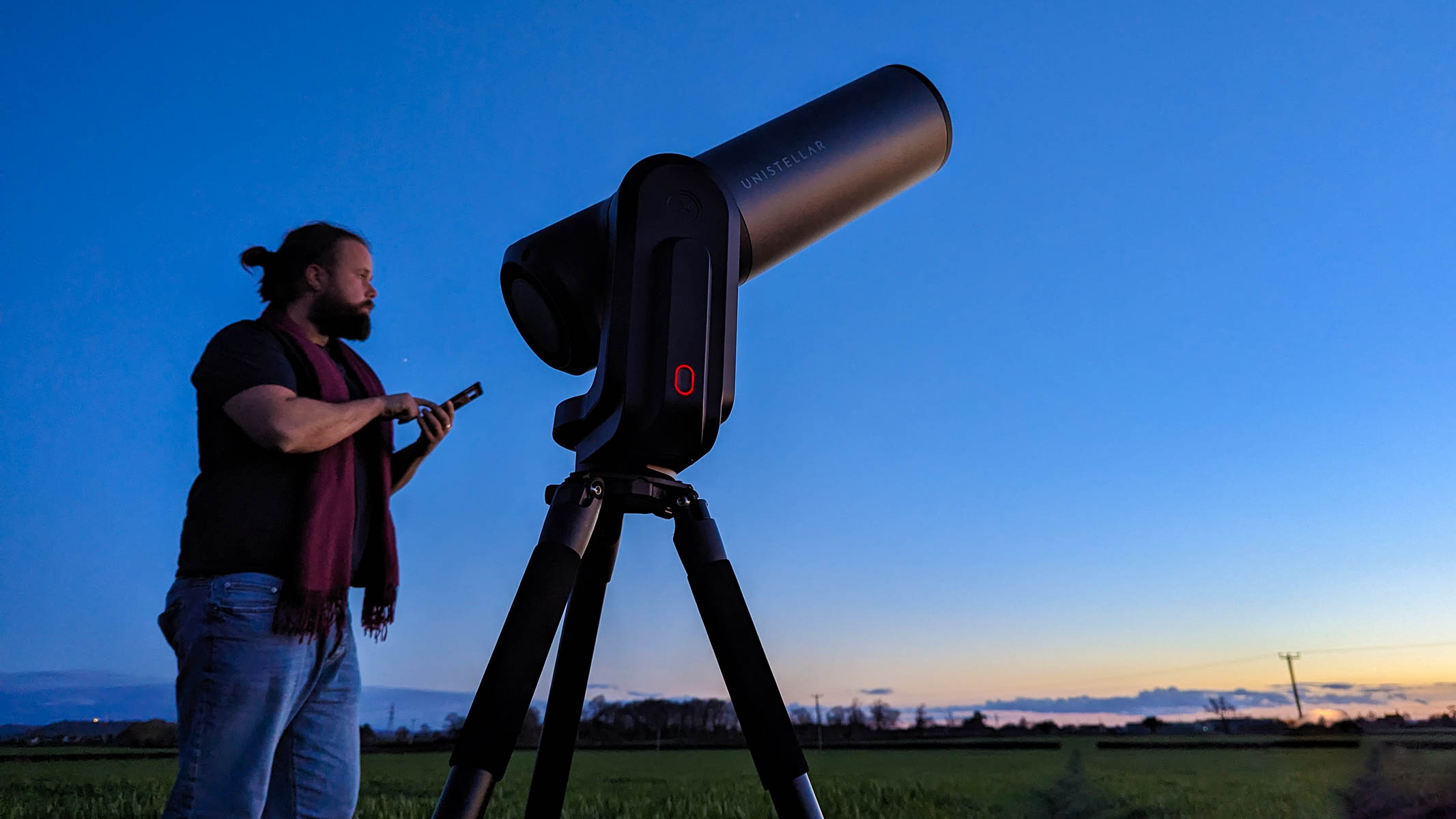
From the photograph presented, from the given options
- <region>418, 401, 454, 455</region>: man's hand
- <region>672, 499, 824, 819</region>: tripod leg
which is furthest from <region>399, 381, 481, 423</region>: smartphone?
<region>672, 499, 824, 819</region>: tripod leg

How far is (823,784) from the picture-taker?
439 centimetres

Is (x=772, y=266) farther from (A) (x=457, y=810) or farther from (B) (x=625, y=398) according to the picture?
(A) (x=457, y=810)

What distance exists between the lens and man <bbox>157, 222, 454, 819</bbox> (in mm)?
1827

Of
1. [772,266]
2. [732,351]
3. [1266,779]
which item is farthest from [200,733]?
[1266,779]

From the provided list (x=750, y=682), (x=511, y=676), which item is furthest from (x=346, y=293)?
(x=750, y=682)

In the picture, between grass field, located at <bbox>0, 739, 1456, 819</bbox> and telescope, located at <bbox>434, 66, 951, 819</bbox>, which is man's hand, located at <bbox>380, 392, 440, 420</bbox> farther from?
grass field, located at <bbox>0, 739, 1456, 819</bbox>

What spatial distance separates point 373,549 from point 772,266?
1.34 m

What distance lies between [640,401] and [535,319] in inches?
22.3

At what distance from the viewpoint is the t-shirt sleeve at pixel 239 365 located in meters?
1.98

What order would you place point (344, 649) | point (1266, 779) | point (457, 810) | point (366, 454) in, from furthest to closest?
1. point (1266, 779)
2. point (366, 454)
3. point (344, 649)
4. point (457, 810)

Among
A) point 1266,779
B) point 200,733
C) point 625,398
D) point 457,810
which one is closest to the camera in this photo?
point 457,810

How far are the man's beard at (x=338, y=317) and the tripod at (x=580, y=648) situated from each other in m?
1.09

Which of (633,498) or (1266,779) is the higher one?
(633,498)

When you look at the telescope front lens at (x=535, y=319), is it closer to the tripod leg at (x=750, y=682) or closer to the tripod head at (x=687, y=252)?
the tripod head at (x=687, y=252)
